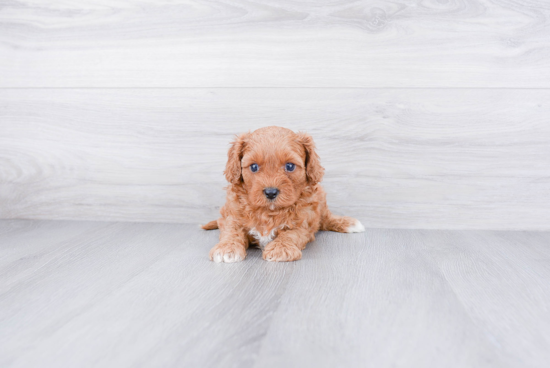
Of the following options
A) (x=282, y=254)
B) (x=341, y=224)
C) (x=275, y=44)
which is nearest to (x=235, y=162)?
(x=282, y=254)

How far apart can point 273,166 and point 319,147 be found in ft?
1.73

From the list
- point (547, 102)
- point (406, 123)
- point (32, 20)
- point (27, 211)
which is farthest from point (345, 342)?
point (32, 20)

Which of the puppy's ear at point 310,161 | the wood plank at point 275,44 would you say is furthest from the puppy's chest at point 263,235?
the wood plank at point 275,44

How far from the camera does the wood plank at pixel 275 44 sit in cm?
181

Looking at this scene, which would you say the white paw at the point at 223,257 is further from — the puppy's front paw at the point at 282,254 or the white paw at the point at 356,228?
the white paw at the point at 356,228

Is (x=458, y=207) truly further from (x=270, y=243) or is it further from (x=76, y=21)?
(x=76, y=21)

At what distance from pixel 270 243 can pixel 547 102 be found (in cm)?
142

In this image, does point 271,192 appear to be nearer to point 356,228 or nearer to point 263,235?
point 263,235

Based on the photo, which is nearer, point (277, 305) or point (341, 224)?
point (277, 305)

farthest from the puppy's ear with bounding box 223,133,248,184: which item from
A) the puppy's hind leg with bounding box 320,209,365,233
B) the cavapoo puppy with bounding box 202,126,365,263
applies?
the puppy's hind leg with bounding box 320,209,365,233

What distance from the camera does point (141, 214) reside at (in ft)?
6.73

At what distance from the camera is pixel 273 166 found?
4.65 feet

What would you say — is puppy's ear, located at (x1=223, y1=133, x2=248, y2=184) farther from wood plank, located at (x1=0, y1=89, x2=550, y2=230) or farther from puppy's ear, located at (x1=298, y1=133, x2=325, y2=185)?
wood plank, located at (x1=0, y1=89, x2=550, y2=230)

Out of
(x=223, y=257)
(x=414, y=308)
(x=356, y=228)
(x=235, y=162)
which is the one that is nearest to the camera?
(x=414, y=308)
